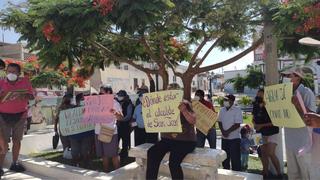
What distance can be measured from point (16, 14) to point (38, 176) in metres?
3.02

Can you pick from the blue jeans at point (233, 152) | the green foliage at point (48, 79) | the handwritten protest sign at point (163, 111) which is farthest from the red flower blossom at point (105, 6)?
the green foliage at point (48, 79)

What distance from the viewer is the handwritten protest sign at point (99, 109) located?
668cm

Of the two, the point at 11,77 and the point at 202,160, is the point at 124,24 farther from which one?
the point at 202,160

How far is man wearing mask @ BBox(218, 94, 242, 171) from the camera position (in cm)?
705

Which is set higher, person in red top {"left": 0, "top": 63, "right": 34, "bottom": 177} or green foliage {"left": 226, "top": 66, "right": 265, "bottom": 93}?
green foliage {"left": 226, "top": 66, "right": 265, "bottom": 93}

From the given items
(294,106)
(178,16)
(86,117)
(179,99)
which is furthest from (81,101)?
(294,106)

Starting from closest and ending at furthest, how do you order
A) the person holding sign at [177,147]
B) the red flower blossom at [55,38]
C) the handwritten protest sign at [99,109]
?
the person holding sign at [177,147], the red flower blossom at [55,38], the handwritten protest sign at [99,109]

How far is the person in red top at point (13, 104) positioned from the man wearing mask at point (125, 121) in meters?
1.90

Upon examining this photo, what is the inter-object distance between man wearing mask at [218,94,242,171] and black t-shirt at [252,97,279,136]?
496 mm

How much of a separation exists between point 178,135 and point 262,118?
1734mm

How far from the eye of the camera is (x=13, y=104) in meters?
6.66

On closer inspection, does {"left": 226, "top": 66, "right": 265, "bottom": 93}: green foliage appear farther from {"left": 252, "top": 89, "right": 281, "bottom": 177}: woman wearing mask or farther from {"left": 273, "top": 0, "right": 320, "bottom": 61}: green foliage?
{"left": 273, "top": 0, "right": 320, "bottom": 61}: green foliage

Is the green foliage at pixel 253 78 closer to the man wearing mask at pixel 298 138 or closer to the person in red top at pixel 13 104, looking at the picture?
the man wearing mask at pixel 298 138

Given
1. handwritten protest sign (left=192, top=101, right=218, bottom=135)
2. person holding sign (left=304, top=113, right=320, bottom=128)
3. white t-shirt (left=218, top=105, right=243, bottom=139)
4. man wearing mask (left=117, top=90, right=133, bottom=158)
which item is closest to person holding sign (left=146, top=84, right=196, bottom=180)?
handwritten protest sign (left=192, top=101, right=218, bottom=135)
